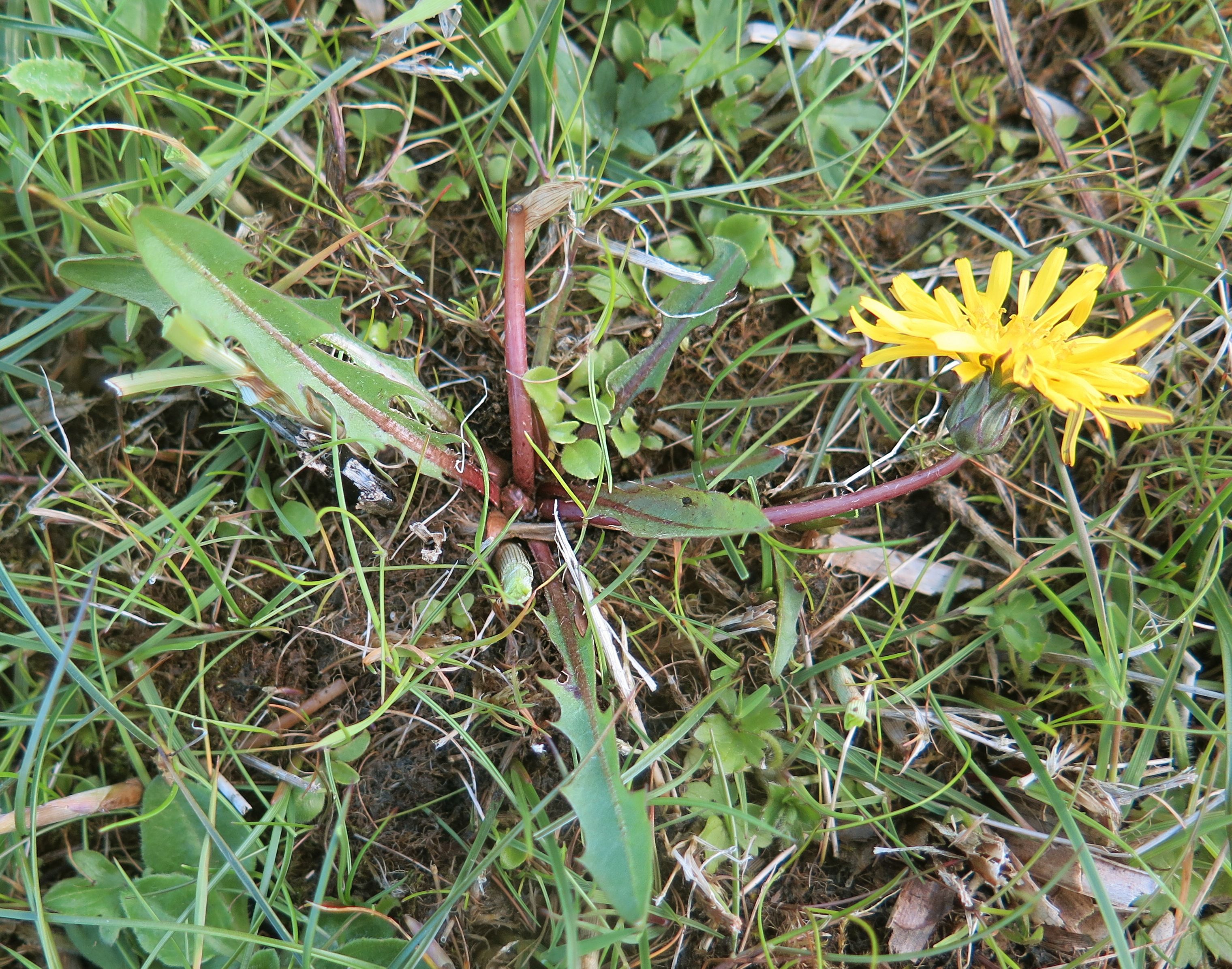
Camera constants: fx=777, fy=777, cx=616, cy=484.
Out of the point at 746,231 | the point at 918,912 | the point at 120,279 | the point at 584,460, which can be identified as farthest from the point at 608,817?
the point at 120,279

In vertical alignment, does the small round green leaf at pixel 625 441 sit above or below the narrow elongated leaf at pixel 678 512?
above

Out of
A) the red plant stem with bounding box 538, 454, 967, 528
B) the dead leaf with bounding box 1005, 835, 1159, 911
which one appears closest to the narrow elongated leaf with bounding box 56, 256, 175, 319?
the red plant stem with bounding box 538, 454, 967, 528

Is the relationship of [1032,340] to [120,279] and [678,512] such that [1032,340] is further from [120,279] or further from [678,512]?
[120,279]

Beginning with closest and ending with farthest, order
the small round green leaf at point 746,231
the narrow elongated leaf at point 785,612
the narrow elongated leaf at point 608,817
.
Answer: the narrow elongated leaf at point 608,817, the narrow elongated leaf at point 785,612, the small round green leaf at point 746,231

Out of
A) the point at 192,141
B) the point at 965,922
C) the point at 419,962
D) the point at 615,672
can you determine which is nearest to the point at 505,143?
the point at 192,141

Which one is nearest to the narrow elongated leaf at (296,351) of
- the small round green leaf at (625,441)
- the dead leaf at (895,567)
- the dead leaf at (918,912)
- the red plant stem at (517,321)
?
the red plant stem at (517,321)

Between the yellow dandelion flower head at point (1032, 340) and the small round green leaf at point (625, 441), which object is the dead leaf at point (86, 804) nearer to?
the small round green leaf at point (625, 441)
